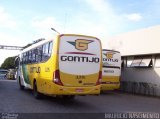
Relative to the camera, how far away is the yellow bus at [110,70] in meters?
22.6

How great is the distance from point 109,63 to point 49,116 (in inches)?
459

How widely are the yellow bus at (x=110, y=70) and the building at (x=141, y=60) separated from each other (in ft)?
8.10

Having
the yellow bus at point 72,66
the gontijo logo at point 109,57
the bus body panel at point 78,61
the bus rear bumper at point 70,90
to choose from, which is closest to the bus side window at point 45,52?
the yellow bus at point 72,66

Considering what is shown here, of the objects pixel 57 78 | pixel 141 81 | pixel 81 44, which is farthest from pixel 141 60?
pixel 57 78

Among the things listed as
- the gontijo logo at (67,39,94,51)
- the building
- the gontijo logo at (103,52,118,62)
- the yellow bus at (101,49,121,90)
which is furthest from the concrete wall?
the gontijo logo at (67,39,94,51)

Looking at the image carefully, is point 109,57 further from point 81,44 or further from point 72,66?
point 72,66

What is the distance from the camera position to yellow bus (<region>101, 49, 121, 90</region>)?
889 inches

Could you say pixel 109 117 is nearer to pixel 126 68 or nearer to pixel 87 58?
pixel 87 58

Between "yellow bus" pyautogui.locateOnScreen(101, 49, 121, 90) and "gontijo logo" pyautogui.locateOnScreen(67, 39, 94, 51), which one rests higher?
"gontijo logo" pyautogui.locateOnScreen(67, 39, 94, 51)

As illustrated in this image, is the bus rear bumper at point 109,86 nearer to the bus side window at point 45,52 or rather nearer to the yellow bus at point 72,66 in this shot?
the bus side window at point 45,52

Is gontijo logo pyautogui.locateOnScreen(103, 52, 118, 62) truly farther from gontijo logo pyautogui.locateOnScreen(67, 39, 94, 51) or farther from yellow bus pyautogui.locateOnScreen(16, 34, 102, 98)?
gontijo logo pyautogui.locateOnScreen(67, 39, 94, 51)

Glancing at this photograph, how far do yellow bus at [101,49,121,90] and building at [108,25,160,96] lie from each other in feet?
8.10

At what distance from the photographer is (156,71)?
77.3ft

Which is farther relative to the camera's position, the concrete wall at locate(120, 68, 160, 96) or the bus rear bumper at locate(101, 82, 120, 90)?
the concrete wall at locate(120, 68, 160, 96)
